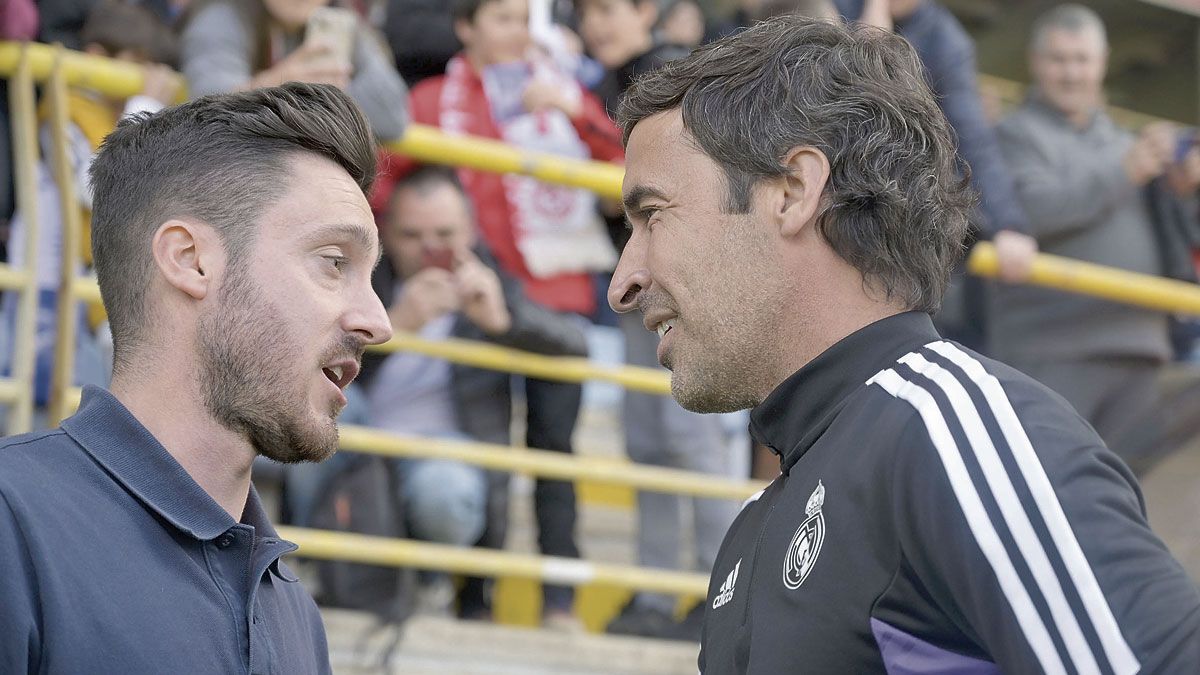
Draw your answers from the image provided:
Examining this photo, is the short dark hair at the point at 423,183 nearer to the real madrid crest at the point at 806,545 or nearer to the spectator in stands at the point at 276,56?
the spectator in stands at the point at 276,56

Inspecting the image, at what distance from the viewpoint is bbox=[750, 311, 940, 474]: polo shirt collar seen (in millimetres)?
1848

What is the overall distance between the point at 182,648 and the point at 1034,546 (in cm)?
95

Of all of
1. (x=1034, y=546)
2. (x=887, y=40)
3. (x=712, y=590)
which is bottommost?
(x=712, y=590)

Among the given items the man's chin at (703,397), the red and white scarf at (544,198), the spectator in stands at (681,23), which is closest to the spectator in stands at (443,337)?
the red and white scarf at (544,198)

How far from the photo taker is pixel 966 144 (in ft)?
15.7

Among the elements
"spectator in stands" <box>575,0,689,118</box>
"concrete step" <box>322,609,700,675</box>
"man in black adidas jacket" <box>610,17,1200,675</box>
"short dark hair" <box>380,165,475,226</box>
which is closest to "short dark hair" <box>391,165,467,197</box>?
"short dark hair" <box>380,165,475,226</box>

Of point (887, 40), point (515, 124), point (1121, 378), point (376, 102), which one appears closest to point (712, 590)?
point (887, 40)

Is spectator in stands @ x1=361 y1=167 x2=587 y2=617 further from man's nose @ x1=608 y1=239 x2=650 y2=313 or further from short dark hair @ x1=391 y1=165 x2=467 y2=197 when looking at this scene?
man's nose @ x1=608 y1=239 x2=650 y2=313

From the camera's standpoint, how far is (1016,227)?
4828mm

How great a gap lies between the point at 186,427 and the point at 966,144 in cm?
344

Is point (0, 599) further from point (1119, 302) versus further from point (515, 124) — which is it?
point (1119, 302)

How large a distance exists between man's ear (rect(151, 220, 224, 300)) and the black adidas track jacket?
793 mm

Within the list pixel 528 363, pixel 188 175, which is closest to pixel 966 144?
pixel 528 363

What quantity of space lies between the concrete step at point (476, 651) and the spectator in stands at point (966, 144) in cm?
167
